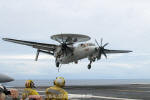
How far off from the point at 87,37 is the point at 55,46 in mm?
6627

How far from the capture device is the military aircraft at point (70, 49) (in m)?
38.9

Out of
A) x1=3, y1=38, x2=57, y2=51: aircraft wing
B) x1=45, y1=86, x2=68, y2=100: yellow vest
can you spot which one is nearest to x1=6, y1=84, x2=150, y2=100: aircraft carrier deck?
x1=45, y1=86, x2=68, y2=100: yellow vest

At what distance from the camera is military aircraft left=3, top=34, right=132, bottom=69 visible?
3891 cm

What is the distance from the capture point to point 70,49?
4256 centimetres

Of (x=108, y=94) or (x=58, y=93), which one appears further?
(x=108, y=94)

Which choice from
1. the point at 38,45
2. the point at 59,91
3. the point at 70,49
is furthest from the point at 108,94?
the point at 38,45

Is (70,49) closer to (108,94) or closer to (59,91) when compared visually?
(108,94)

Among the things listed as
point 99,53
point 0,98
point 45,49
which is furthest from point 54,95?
point 45,49

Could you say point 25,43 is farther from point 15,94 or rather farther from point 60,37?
point 15,94

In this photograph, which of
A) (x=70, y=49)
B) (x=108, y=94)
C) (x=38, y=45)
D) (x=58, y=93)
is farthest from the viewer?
(x=38, y=45)

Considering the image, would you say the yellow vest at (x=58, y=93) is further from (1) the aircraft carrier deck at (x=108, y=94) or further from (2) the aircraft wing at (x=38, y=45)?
(2) the aircraft wing at (x=38, y=45)

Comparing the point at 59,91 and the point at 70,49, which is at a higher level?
the point at 70,49

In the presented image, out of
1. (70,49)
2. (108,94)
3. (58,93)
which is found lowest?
(108,94)

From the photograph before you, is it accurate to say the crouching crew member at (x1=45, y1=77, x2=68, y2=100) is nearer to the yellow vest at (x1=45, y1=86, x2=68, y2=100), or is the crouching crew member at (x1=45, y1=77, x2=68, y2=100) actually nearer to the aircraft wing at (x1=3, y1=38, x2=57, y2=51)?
the yellow vest at (x1=45, y1=86, x2=68, y2=100)
